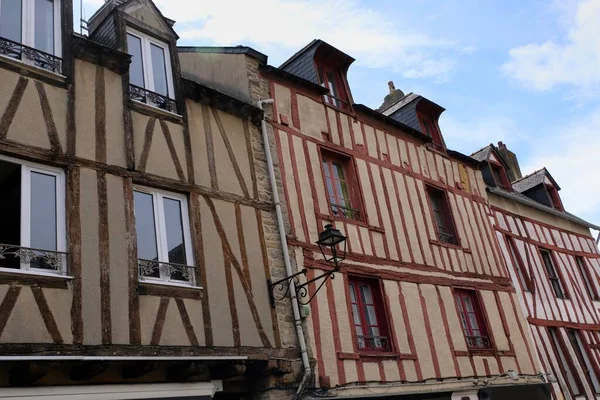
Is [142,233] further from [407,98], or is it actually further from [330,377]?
[407,98]

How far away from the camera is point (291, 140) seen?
8.51 m

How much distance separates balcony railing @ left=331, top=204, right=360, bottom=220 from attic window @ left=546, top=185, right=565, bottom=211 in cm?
871

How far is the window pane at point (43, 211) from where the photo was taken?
16.9 feet

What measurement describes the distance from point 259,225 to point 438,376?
11.8 feet

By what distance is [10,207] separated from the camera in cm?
513

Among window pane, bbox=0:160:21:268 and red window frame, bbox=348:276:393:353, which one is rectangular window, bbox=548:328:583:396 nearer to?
red window frame, bbox=348:276:393:353

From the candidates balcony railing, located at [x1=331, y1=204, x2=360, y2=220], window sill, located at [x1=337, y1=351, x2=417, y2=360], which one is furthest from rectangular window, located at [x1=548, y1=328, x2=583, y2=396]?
balcony railing, located at [x1=331, y1=204, x2=360, y2=220]

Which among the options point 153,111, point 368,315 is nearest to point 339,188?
point 368,315

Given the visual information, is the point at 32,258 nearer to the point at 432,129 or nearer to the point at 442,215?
the point at 442,215

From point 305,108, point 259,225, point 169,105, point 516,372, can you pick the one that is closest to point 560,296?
point 516,372

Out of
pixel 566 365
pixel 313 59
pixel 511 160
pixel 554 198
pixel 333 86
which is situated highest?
pixel 511 160

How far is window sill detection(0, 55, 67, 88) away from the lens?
554 centimetres

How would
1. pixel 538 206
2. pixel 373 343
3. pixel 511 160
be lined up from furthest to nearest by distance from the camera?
1. pixel 511 160
2. pixel 538 206
3. pixel 373 343

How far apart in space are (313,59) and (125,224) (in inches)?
206
